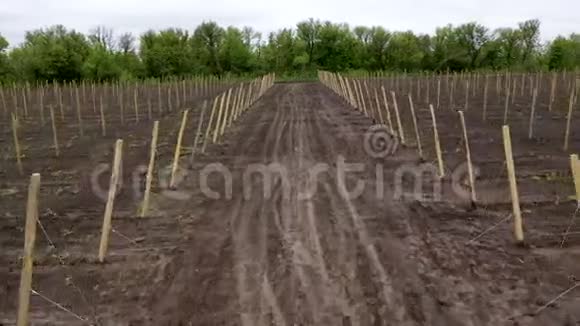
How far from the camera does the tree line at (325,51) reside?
2413 inches

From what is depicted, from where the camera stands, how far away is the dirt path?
16.2 feet

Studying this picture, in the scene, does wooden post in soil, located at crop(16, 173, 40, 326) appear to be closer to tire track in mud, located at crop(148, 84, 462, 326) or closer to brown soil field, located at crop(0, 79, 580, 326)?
brown soil field, located at crop(0, 79, 580, 326)

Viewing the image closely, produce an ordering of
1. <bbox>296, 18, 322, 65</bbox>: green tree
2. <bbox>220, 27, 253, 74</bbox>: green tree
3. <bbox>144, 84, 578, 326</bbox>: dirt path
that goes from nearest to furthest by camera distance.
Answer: <bbox>144, 84, 578, 326</bbox>: dirt path
<bbox>220, 27, 253, 74</bbox>: green tree
<bbox>296, 18, 322, 65</bbox>: green tree

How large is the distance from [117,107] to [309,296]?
2437 cm

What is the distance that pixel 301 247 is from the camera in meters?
6.57

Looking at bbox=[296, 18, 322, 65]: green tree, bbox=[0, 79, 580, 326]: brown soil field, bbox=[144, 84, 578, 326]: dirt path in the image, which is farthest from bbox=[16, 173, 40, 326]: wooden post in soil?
bbox=[296, 18, 322, 65]: green tree

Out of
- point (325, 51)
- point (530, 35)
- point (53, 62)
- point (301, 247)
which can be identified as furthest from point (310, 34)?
point (301, 247)

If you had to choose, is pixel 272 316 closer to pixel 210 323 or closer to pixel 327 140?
pixel 210 323

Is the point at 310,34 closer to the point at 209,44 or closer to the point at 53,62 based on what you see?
the point at 209,44

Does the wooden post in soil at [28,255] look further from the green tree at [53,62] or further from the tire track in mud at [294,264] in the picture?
the green tree at [53,62]

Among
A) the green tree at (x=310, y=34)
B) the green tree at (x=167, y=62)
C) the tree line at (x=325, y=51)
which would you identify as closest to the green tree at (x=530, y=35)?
the tree line at (x=325, y=51)

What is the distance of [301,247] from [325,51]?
76.0 metres

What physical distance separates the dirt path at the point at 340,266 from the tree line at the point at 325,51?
4954cm

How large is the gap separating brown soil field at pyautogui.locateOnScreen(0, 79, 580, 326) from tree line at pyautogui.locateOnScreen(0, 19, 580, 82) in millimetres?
47446
